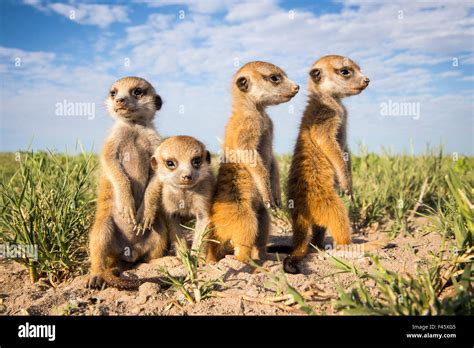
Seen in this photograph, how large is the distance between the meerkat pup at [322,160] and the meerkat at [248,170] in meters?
0.28

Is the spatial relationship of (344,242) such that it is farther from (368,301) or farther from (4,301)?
(4,301)

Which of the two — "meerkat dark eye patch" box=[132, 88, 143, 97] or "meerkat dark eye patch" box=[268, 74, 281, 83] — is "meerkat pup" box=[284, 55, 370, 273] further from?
"meerkat dark eye patch" box=[132, 88, 143, 97]

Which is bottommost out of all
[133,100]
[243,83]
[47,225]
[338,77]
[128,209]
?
[47,225]

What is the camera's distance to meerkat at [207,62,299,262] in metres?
3.89

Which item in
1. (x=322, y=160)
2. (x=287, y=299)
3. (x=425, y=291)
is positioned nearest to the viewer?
(x=425, y=291)

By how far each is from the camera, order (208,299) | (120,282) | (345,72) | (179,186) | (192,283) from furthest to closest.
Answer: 1. (345,72)
2. (179,186)
3. (120,282)
4. (192,283)
5. (208,299)

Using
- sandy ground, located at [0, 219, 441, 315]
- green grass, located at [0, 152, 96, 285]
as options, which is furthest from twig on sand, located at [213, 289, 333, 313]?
green grass, located at [0, 152, 96, 285]

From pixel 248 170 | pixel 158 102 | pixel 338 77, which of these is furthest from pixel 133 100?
pixel 338 77

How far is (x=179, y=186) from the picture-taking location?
385 cm

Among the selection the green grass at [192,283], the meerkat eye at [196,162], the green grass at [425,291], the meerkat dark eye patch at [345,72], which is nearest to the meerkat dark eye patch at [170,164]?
the meerkat eye at [196,162]

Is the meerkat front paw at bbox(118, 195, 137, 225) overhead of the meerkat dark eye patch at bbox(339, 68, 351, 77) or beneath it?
beneath

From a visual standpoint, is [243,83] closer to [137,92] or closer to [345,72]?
[137,92]

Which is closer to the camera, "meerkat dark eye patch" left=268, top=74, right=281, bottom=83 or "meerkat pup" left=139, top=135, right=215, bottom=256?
"meerkat pup" left=139, top=135, right=215, bottom=256

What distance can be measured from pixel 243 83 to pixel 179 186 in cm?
129
